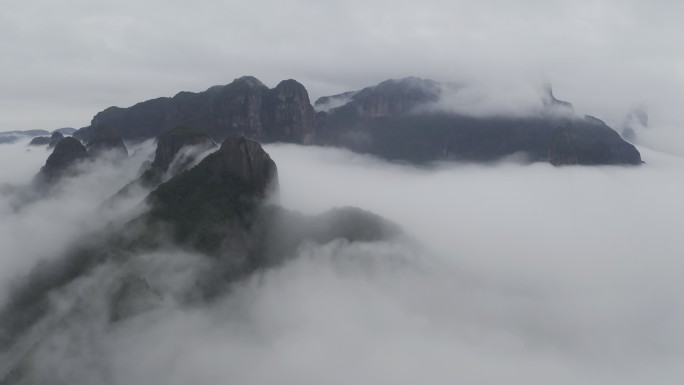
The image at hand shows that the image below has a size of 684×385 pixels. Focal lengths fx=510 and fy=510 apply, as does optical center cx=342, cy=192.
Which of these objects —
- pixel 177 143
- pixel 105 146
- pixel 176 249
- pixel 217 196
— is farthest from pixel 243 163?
pixel 105 146

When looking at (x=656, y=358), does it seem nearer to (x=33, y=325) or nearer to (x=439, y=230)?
(x=439, y=230)

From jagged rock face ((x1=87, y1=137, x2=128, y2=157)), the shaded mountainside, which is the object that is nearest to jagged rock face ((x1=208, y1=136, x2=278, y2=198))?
the shaded mountainside

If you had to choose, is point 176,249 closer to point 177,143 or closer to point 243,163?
point 243,163

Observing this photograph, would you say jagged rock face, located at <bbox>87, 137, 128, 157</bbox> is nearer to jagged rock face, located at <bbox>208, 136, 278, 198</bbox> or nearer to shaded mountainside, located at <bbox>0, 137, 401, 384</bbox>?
shaded mountainside, located at <bbox>0, 137, 401, 384</bbox>

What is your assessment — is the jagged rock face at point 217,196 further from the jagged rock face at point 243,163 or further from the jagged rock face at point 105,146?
the jagged rock face at point 105,146

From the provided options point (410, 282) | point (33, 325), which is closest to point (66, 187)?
point (33, 325)
